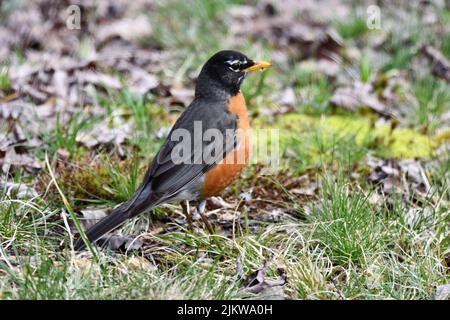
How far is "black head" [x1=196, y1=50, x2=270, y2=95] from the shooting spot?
219 inches

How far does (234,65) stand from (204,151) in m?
0.81

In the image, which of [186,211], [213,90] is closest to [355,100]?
[213,90]

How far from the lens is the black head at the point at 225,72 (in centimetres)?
557

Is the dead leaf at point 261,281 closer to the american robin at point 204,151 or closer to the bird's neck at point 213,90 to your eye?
the american robin at point 204,151

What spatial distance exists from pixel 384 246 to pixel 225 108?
1597 millimetres

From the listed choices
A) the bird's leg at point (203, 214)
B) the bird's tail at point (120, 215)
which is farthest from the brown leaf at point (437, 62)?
the bird's tail at point (120, 215)

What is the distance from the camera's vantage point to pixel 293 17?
31.6 ft

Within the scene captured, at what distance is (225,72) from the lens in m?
5.58

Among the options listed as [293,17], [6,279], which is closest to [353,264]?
[6,279]

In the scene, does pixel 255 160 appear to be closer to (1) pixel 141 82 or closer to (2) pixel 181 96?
(2) pixel 181 96

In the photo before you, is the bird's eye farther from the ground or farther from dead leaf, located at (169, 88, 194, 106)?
dead leaf, located at (169, 88, 194, 106)

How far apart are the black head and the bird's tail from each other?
3.57ft
